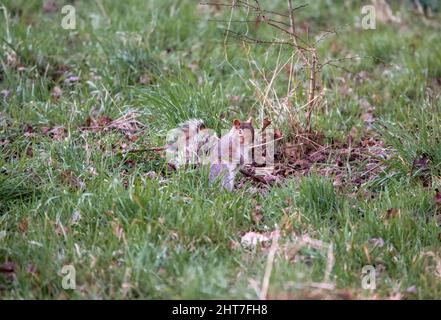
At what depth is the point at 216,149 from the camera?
414cm

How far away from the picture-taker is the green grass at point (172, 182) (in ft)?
10.6

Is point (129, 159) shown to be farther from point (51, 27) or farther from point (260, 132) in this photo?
point (51, 27)

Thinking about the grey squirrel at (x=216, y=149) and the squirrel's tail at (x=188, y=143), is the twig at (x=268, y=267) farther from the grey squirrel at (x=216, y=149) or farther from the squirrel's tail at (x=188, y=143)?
the squirrel's tail at (x=188, y=143)

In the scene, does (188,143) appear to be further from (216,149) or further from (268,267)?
(268,267)

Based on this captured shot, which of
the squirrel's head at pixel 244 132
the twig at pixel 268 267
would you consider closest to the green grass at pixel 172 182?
the twig at pixel 268 267

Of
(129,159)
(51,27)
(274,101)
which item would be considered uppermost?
(51,27)

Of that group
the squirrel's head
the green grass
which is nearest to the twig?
the green grass

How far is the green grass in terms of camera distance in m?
3.23

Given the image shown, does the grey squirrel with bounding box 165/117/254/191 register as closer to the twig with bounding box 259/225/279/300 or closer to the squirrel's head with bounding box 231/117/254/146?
the squirrel's head with bounding box 231/117/254/146

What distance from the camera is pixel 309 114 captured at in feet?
14.6

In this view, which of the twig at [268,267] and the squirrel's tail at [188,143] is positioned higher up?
the squirrel's tail at [188,143]

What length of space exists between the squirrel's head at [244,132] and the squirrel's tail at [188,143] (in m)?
0.18

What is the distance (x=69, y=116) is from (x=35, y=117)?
0.26m
